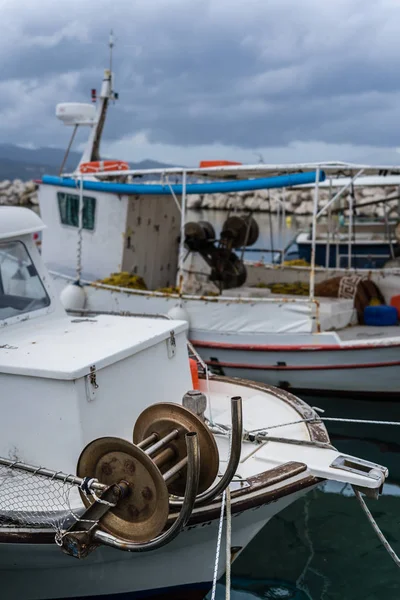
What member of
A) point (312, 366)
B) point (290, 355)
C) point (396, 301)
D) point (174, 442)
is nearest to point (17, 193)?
point (396, 301)

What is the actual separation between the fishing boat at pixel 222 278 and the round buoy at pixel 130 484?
5901 millimetres

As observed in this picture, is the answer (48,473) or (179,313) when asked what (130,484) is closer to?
(48,473)

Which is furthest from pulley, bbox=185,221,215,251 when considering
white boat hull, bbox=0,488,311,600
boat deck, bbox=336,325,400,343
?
white boat hull, bbox=0,488,311,600

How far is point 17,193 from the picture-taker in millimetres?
56688

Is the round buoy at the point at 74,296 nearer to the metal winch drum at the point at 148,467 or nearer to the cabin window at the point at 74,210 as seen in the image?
the cabin window at the point at 74,210

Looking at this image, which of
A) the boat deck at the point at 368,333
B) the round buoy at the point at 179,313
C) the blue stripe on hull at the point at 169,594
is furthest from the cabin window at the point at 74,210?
the blue stripe on hull at the point at 169,594

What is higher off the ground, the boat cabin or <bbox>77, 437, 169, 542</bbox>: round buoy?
the boat cabin

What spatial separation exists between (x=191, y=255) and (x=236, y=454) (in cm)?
915

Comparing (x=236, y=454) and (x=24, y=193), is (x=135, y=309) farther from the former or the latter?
(x=24, y=193)

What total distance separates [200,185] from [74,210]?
2.88 meters

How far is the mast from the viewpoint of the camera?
13.2 m

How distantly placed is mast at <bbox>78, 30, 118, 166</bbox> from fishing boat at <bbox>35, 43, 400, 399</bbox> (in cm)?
2

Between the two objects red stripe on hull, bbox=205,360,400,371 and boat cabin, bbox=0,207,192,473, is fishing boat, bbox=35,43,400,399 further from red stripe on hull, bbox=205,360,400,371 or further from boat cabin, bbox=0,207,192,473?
boat cabin, bbox=0,207,192,473

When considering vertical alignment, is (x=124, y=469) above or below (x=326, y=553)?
above
